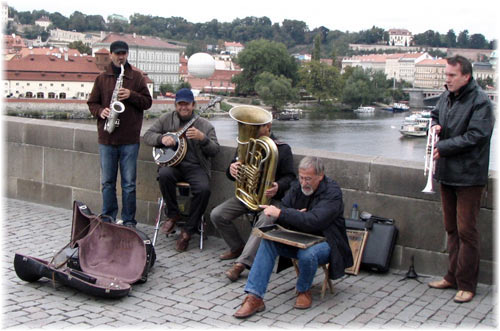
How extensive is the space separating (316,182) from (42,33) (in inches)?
7535

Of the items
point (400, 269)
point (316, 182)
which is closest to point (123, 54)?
point (316, 182)

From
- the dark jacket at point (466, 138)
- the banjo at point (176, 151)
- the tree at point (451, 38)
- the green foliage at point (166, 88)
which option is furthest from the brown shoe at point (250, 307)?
the tree at point (451, 38)

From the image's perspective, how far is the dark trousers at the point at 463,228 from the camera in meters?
4.97

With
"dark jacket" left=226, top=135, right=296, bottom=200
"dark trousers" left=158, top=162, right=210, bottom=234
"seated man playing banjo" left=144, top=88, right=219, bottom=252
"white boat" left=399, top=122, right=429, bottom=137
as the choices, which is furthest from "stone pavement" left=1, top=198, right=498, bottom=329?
"white boat" left=399, top=122, right=429, bottom=137

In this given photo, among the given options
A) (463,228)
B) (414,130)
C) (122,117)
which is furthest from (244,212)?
(414,130)

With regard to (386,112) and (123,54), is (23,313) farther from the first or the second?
(386,112)

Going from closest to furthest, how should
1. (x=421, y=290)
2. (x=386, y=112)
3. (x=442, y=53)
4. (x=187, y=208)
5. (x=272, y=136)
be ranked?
(x=421, y=290)
(x=272, y=136)
(x=187, y=208)
(x=386, y=112)
(x=442, y=53)

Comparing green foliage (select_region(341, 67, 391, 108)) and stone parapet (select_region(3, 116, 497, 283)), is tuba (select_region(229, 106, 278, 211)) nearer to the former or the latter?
stone parapet (select_region(3, 116, 497, 283))

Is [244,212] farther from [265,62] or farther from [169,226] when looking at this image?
[265,62]

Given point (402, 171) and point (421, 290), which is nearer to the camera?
point (421, 290)

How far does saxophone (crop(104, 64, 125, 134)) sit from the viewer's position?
6.38 metres

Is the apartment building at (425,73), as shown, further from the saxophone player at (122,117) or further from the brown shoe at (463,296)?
the brown shoe at (463,296)

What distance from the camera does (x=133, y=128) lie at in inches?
259

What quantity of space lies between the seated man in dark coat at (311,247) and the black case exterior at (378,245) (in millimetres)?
707
